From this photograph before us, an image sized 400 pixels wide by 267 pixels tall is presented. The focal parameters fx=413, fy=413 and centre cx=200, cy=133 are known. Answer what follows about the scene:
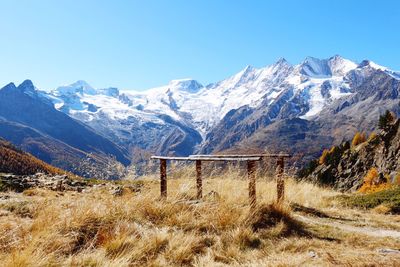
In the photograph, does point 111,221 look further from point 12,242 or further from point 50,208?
point 12,242

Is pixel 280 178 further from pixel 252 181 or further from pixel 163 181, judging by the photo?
pixel 163 181

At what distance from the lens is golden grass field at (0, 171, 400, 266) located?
6629mm

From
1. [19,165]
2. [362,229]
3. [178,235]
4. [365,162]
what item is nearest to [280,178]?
[362,229]

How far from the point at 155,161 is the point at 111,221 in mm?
6010

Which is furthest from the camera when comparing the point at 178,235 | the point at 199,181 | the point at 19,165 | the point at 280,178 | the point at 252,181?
the point at 19,165

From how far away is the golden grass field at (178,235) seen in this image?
6.63m

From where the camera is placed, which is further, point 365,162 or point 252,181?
point 365,162

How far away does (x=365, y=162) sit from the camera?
72.3 meters

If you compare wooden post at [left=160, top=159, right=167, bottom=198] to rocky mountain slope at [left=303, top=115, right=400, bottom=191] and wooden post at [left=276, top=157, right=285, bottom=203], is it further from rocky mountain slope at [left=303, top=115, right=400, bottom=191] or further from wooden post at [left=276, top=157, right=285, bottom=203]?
rocky mountain slope at [left=303, top=115, right=400, bottom=191]

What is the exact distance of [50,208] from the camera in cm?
792

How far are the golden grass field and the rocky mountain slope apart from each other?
40200 mm

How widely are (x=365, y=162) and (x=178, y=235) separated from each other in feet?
232

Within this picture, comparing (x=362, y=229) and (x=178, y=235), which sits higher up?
(x=178, y=235)

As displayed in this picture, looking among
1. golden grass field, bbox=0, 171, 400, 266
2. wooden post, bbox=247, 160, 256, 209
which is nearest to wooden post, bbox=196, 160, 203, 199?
golden grass field, bbox=0, 171, 400, 266
